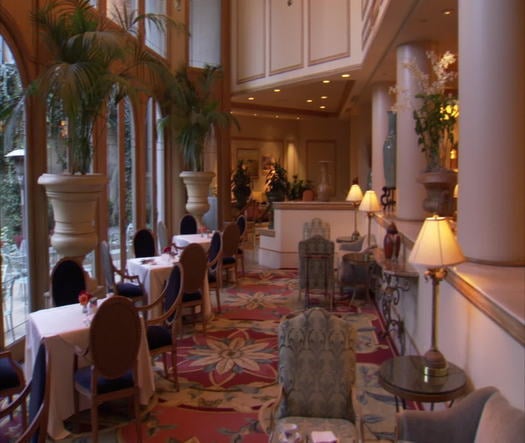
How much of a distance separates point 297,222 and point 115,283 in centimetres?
463

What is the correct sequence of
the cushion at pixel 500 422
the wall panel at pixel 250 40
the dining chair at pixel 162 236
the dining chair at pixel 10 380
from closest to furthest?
the cushion at pixel 500 422 → the dining chair at pixel 10 380 → the dining chair at pixel 162 236 → the wall panel at pixel 250 40

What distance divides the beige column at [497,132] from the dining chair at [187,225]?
244 inches

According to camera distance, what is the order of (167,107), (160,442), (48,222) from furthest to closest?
(167,107)
(48,222)
(160,442)

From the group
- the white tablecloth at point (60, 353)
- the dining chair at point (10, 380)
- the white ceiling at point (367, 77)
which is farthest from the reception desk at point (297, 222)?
the dining chair at point (10, 380)

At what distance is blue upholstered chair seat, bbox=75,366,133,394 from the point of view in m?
3.41

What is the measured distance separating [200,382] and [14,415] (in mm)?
1415

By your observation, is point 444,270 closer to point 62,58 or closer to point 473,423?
point 473,423

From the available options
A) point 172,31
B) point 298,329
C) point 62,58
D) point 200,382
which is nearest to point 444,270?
point 298,329

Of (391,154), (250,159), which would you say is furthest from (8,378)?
(250,159)

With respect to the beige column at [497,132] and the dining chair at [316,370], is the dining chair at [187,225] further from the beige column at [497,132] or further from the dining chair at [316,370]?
the beige column at [497,132]

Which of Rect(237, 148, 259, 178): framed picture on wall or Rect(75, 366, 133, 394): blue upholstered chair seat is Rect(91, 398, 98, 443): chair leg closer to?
Rect(75, 366, 133, 394): blue upholstered chair seat

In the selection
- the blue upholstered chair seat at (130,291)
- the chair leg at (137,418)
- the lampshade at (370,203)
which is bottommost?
the chair leg at (137,418)

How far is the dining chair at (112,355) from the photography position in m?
3.29

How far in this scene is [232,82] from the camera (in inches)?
436
